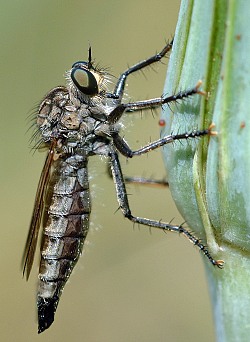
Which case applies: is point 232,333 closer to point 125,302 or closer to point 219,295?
point 219,295

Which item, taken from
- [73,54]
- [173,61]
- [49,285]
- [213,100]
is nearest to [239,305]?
[213,100]

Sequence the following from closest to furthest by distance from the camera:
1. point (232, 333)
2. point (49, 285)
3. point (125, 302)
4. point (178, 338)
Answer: point (232, 333)
point (49, 285)
point (178, 338)
point (125, 302)

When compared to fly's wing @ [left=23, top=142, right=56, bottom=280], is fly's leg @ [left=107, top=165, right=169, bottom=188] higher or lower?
higher

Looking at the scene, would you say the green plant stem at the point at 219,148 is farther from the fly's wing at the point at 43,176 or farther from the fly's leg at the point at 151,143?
the fly's wing at the point at 43,176

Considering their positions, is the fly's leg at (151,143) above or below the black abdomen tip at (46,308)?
above

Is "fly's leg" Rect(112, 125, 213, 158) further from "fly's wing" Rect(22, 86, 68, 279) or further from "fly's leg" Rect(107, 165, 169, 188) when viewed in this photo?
"fly's wing" Rect(22, 86, 68, 279)

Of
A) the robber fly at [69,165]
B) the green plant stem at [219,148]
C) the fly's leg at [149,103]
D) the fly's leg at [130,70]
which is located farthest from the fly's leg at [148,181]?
the green plant stem at [219,148]

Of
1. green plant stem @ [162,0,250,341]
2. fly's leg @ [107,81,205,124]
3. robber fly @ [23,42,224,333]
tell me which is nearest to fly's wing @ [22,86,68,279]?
robber fly @ [23,42,224,333]
